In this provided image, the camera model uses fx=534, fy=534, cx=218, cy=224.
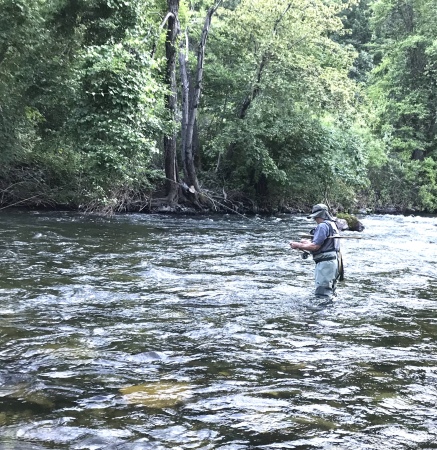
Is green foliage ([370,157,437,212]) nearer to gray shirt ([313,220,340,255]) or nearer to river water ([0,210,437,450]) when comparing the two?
river water ([0,210,437,450])

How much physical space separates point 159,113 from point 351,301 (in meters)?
12.1

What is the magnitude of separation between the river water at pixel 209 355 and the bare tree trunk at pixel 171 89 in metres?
11.5

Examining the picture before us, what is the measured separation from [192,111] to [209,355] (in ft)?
64.6

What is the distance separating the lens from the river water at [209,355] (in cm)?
385

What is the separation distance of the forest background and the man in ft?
21.2

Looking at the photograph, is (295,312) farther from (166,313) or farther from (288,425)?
(288,425)

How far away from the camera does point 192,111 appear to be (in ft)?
78.9

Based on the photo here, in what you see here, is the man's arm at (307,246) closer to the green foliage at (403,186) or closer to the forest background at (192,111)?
the forest background at (192,111)

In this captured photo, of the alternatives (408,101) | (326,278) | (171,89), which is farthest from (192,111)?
(408,101)

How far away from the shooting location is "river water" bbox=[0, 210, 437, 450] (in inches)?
152

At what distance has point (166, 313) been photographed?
711 cm

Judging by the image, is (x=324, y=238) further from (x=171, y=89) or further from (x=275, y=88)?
(x=275, y=88)

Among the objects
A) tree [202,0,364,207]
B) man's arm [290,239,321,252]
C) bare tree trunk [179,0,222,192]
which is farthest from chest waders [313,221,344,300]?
tree [202,0,364,207]

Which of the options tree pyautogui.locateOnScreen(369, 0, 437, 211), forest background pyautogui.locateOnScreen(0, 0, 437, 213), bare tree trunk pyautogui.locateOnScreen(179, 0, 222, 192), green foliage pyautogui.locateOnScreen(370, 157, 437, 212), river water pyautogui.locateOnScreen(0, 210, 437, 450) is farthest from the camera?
tree pyautogui.locateOnScreen(369, 0, 437, 211)
